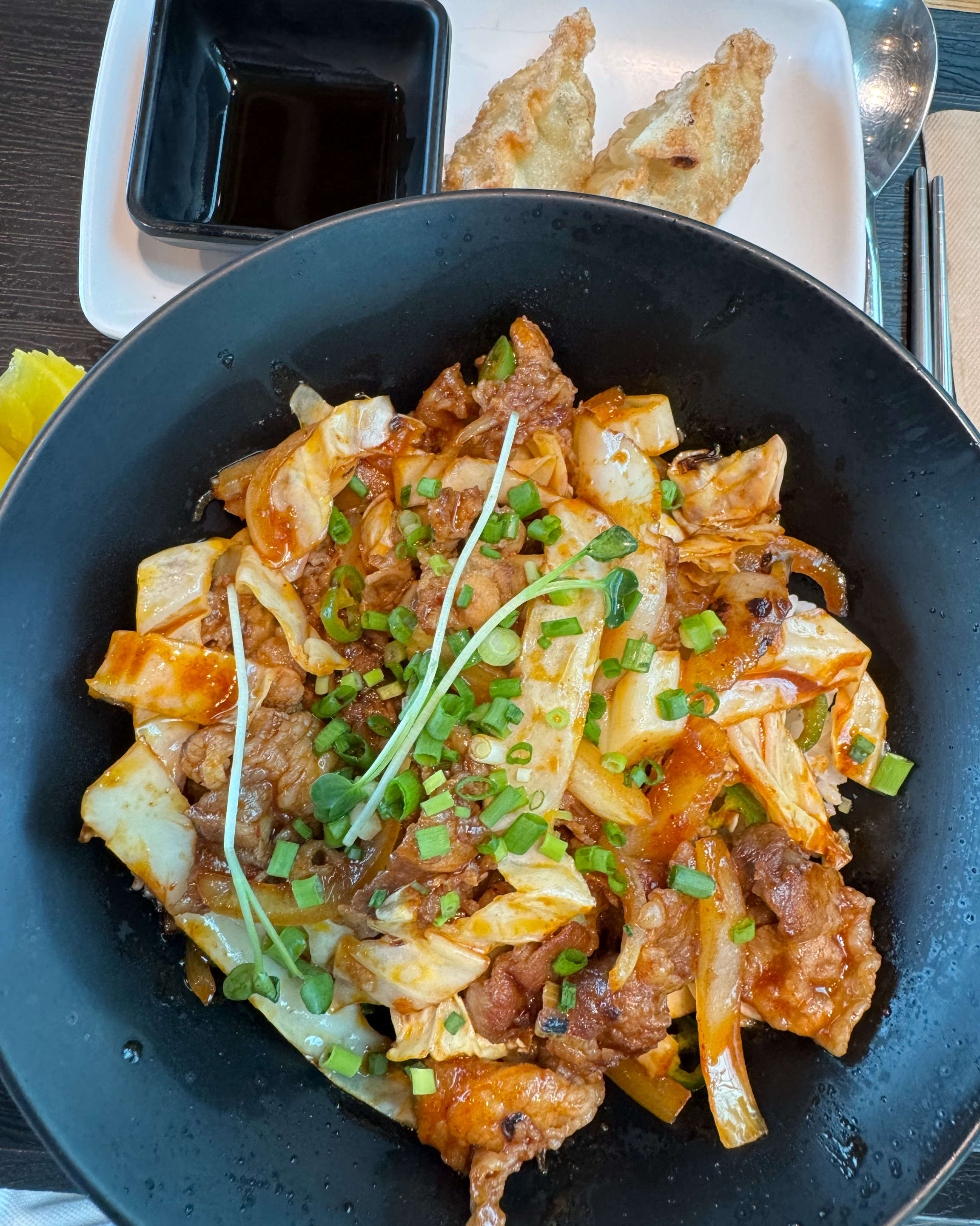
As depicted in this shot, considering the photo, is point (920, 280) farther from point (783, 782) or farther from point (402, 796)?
point (402, 796)

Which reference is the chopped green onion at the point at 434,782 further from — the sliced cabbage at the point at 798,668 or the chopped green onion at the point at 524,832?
the sliced cabbage at the point at 798,668

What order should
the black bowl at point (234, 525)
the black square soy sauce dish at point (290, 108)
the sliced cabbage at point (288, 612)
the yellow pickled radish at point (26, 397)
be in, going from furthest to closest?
1. the black square soy sauce dish at point (290, 108)
2. the yellow pickled radish at point (26, 397)
3. the sliced cabbage at point (288, 612)
4. the black bowl at point (234, 525)

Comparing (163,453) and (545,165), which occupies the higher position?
(545,165)

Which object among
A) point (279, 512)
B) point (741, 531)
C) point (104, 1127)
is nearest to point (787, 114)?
→ point (741, 531)

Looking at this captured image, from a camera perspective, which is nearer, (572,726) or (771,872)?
(572,726)

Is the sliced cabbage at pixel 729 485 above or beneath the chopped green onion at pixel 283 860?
above

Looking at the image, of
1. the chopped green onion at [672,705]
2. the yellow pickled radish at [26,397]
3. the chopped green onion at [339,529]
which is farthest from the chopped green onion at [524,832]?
the yellow pickled radish at [26,397]

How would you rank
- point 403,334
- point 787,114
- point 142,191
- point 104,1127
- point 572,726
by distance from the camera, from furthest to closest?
point 787,114
point 142,191
point 403,334
point 572,726
point 104,1127

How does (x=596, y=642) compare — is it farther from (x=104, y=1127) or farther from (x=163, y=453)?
(x=104, y=1127)
